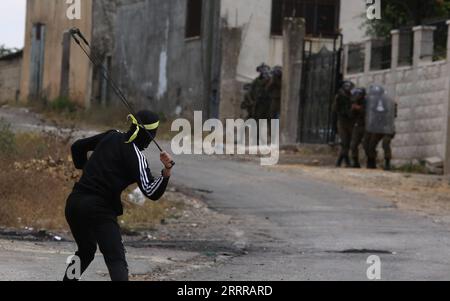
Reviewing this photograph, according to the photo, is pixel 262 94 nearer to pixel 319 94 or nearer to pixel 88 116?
pixel 319 94

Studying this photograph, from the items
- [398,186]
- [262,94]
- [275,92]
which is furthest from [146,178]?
[262,94]

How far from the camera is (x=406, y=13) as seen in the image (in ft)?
97.6

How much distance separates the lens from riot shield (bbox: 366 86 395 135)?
2319 cm

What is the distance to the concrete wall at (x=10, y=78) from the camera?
53.0m

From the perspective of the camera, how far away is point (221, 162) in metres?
23.2

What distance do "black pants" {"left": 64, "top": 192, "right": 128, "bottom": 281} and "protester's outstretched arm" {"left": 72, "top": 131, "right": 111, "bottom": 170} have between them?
50cm

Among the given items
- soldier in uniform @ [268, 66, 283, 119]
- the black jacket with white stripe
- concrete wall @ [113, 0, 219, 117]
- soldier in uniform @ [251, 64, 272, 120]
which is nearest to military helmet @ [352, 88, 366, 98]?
soldier in uniform @ [268, 66, 283, 119]

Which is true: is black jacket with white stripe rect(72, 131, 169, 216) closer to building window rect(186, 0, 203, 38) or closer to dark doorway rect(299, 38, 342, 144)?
dark doorway rect(299, 38, 342, 144)

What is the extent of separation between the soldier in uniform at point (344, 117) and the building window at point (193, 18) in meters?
11.8

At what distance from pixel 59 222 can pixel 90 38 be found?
28.5 meters

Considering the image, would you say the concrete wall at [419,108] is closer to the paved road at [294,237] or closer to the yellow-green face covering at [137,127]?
the paved road at [294,237]

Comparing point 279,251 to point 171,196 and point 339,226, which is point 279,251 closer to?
point 339,226

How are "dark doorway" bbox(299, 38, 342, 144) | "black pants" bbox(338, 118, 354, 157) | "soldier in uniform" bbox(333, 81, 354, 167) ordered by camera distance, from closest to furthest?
"soldier in uniform" bbox(333, 81, 354, 167) < "black pants" bbox(338, 118, 354, 157) < "dark doorway" bbox(299, 38, 342, 144)
